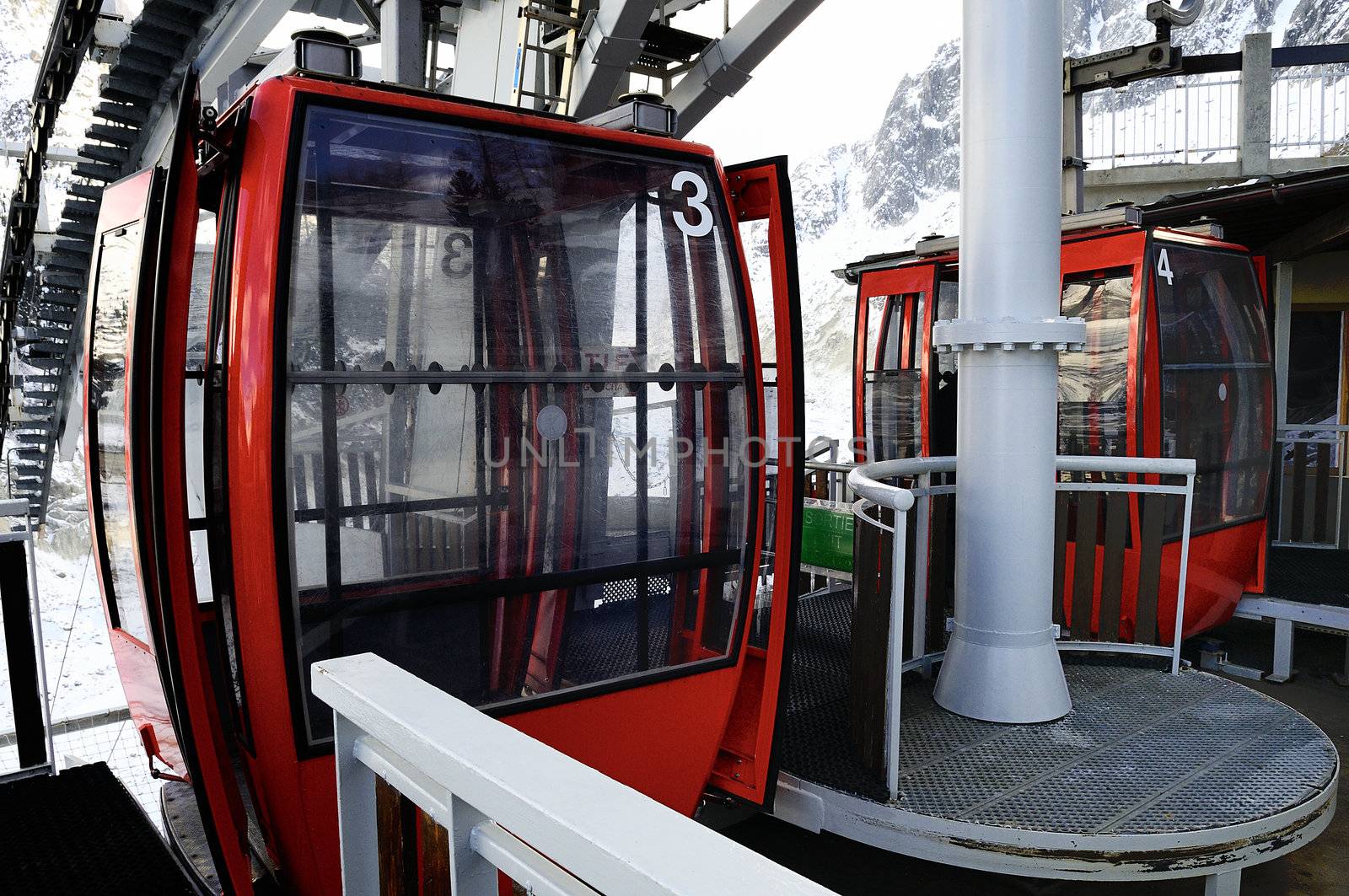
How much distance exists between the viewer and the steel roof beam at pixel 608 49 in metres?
4.92

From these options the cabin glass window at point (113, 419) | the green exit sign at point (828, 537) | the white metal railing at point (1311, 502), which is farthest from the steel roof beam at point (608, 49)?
the white metal railing at point (1311, 502)

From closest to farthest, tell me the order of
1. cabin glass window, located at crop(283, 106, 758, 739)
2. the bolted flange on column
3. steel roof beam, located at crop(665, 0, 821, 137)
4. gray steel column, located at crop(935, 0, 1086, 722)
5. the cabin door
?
cabin glass window, located at crop(283, 106, 758, 739)
gray steel column, located at crop(935, 0, 1086, 722)
the bolted flange on column
steel roof beam, located at crop(665, 0, 821, 137)
the cabin door

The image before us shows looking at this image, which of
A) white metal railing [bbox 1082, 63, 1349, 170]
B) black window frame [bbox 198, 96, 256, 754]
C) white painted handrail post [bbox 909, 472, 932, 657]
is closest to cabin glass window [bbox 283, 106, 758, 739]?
black window frame [bbox 198, 96, 256, 754]

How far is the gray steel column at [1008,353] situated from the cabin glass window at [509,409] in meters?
1.15

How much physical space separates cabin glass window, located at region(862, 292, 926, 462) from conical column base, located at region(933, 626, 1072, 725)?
4143 millimetres

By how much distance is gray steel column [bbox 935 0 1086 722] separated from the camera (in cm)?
366

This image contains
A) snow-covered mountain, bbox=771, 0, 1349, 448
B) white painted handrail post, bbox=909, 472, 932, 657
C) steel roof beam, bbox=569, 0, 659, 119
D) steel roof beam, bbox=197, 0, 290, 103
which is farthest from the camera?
snow-covered mountain, bbox=771, 0, 1349, 448

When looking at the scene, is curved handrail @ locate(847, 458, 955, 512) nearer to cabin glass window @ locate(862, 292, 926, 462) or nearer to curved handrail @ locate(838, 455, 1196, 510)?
curved handrail @ locate(838, 455, 1196, 510)

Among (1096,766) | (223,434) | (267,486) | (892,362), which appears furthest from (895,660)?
(892,362)

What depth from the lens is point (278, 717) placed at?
2.42 m

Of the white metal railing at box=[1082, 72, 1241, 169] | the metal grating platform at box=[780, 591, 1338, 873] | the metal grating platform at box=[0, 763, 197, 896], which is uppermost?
the white metal railing at box=[1082, 72, 1241, 169]

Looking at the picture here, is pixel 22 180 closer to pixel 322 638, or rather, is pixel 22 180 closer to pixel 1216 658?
pixel 322 638

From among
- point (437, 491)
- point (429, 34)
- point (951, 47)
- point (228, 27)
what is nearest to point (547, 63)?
point (429, 34)

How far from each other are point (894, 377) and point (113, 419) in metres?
6.54
